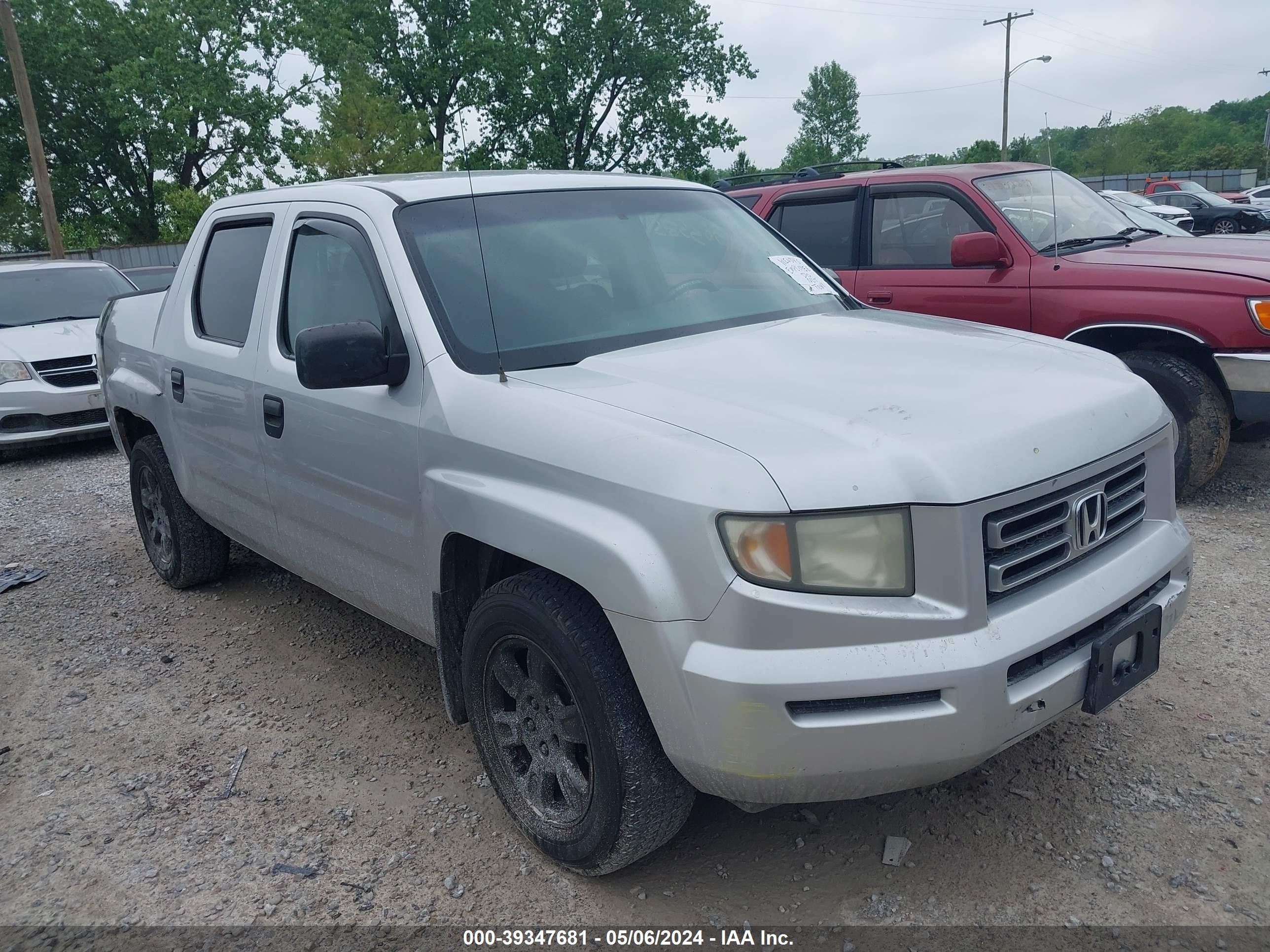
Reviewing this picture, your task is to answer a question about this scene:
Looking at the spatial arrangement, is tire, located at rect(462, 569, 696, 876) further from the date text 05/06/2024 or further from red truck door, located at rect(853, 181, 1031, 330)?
red truck door, located at rect(853, 181, 1031, 330)

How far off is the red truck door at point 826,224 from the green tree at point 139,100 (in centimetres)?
3092

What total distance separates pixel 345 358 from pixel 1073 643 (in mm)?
1988

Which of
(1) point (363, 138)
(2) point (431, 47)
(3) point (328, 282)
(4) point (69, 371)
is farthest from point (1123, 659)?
(2) point (431, 47)

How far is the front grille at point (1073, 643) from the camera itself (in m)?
2.23

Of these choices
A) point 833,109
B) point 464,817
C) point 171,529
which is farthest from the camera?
point 833,109

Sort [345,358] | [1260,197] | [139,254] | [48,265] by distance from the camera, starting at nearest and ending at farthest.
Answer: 1. [345,358]
2. [48,265]
3. [139,254]
4. [1260,197]

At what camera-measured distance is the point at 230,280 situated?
416 centimetres

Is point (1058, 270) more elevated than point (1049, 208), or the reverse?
point (1049, 208)

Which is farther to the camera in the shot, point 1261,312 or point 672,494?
point 1261,312

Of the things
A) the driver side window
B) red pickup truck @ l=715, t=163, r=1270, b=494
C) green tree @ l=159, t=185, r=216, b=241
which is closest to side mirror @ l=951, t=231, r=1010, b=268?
red pickup truck @ l=715, t=163, r=1270, b=494

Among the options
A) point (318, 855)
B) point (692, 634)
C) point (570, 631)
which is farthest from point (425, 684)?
point (692, 634)

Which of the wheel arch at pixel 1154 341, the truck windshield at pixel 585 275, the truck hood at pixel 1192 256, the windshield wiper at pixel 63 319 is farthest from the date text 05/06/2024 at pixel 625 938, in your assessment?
the windshield wiper at pixel 63 319

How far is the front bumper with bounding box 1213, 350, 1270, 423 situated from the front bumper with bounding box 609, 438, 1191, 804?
Result: 3.54 metres

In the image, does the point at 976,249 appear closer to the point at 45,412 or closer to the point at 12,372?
the point at 45,412
